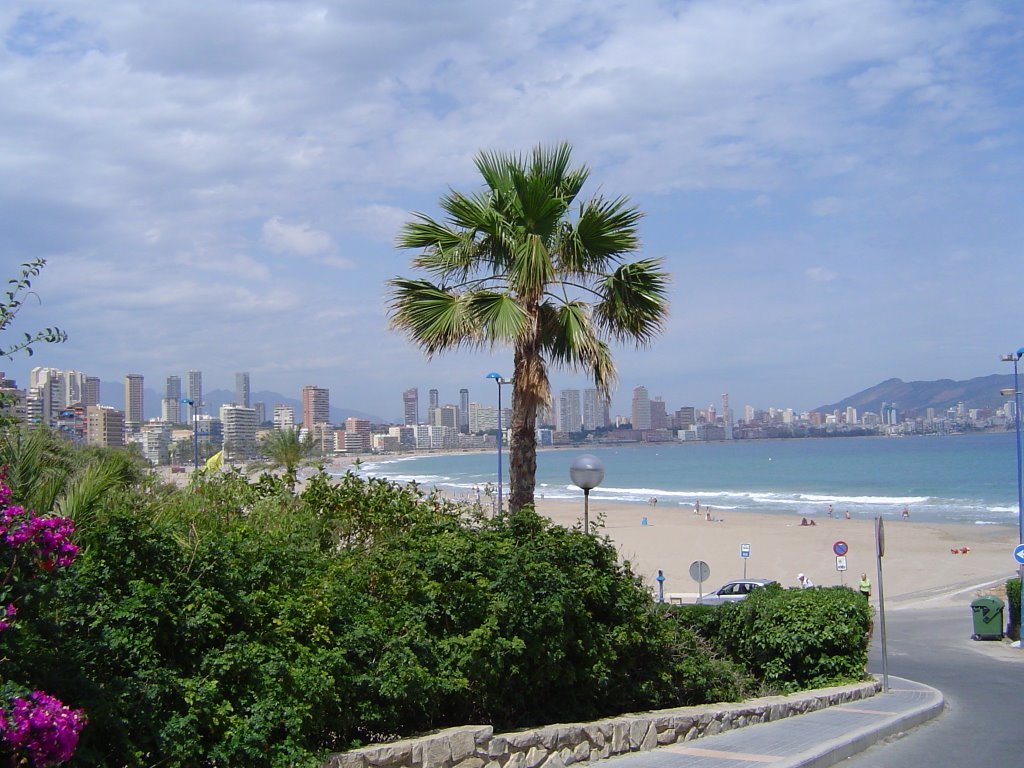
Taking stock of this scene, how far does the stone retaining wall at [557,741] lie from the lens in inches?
228

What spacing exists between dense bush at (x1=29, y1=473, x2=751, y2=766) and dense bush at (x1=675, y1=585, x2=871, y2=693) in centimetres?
326

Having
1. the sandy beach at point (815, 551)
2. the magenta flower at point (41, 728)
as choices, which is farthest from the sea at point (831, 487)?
the magenta flower at point (41, 728)

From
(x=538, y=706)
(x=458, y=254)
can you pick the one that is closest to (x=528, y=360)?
(x=458, y=254)

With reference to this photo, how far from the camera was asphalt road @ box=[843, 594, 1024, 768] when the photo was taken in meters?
9.96

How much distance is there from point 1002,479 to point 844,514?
3992 centimetres

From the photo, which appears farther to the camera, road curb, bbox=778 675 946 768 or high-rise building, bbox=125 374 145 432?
high-rise building, bbox=125 374 145 432

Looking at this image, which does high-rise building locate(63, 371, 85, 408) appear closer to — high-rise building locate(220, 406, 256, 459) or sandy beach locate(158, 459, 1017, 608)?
high-rise building locate(220, 406, 256, 459)

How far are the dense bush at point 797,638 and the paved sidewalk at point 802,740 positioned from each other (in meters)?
0.65

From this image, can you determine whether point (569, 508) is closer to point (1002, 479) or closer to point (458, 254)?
point (1002, 479)

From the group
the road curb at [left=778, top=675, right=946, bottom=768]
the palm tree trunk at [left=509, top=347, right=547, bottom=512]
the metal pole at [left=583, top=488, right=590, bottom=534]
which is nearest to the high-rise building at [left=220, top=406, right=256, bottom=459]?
the metal pole at [left=583, top=488, right=590, bottom=534]

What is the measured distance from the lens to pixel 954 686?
1694 cm

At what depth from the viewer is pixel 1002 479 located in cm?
9806

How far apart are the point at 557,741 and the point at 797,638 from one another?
6820 mm

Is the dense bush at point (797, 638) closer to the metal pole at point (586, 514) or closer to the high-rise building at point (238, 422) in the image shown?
the metal pole at point (586, 514)
